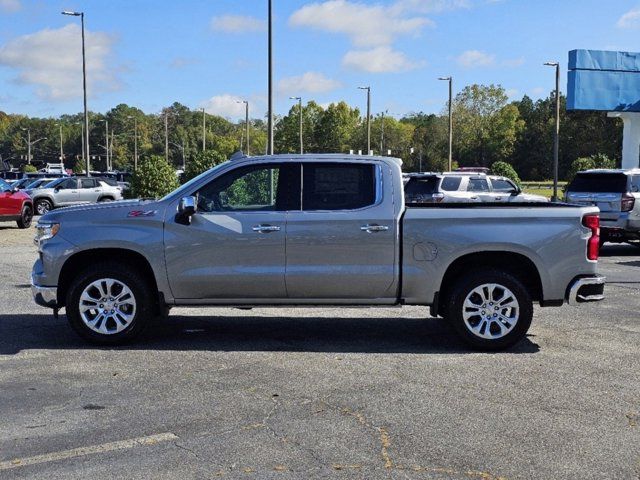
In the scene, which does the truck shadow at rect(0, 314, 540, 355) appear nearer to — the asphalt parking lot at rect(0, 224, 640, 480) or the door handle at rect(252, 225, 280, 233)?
the asphalt parking lot at rect(0, 224, 640, 480)

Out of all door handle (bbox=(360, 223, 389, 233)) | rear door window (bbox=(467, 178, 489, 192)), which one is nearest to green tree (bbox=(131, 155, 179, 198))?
rear door window (bbox=(467, 178, 489, 192))

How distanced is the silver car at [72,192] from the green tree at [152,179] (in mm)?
5757

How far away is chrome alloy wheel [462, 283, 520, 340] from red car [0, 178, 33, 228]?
1819 centimetres

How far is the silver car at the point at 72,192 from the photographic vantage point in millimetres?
31828

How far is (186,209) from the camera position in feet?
24.1

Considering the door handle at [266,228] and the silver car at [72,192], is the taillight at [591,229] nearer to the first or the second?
the door handle at [266,228]

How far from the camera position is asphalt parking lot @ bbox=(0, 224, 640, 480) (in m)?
4.60

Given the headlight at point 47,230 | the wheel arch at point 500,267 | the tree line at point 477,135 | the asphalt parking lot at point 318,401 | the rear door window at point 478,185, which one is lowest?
the asphalt parking lot at point 318,401

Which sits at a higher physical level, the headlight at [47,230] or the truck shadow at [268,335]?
the headlight at [47,230]

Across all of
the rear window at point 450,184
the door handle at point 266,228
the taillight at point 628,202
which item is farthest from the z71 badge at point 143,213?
the rear window at point 450,184

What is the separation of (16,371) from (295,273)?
8.67 ft

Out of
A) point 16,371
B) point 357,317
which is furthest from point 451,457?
point 357,317

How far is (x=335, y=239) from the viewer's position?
739cm

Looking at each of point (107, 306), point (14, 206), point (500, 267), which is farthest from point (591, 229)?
point (14, 206)
